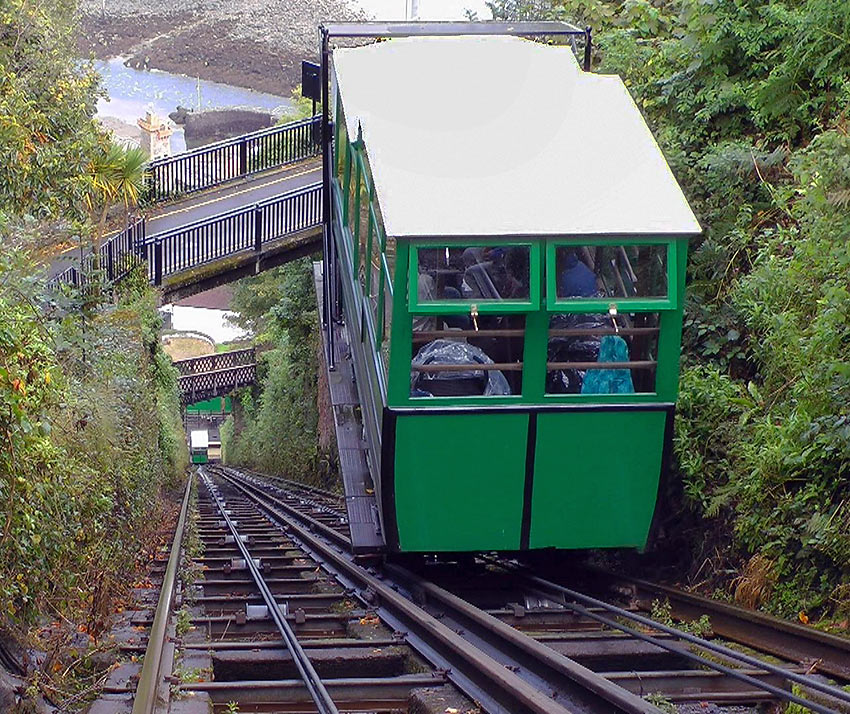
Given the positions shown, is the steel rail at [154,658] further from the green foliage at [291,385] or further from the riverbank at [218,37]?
the riverbank at [218,37]

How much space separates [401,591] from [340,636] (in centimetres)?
117

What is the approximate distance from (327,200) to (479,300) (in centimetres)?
689

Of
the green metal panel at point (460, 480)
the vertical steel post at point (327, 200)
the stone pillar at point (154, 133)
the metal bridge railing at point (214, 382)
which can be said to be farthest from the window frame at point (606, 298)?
the stone pillar at point (154, 133)

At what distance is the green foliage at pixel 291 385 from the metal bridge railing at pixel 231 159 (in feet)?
9.90

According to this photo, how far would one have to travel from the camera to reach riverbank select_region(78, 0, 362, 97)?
62.1 m

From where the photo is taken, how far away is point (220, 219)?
1914 centimetres

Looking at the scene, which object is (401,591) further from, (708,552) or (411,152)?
(411,152)

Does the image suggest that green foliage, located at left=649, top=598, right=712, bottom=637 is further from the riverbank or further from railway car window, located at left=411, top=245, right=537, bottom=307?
the riverbank

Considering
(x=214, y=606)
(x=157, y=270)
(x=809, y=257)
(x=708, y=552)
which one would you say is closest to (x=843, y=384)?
(x=809, y=257)

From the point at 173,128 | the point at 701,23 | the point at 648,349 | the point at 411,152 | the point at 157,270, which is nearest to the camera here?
the point at 648,349

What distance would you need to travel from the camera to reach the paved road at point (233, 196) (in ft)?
74.6

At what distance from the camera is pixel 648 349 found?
24.9 ft

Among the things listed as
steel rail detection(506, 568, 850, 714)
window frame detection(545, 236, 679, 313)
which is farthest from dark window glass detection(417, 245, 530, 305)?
steel rail detection(506, 568, 850, 714)

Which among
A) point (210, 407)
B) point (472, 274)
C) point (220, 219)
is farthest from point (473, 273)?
point (210, 407)
